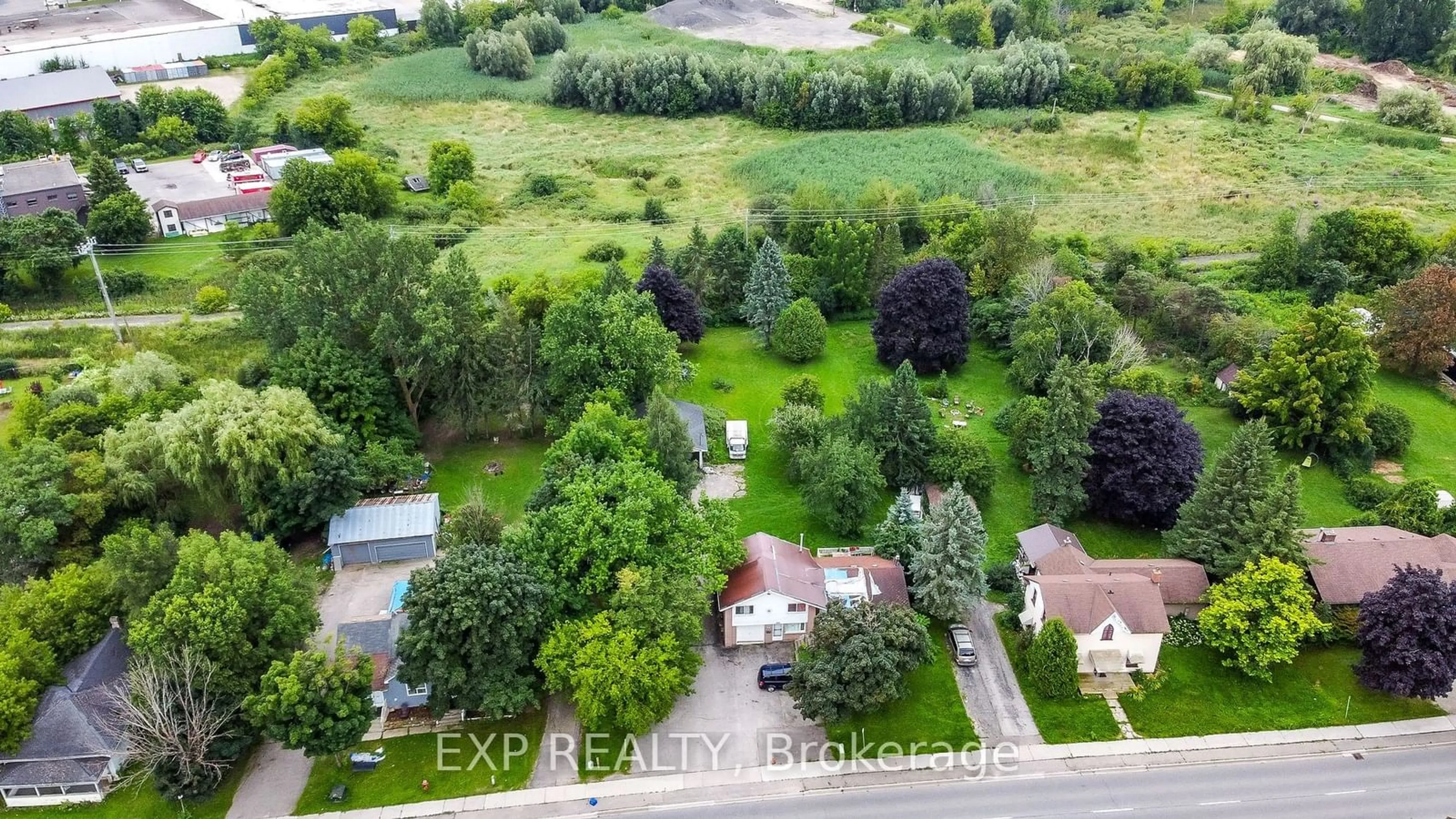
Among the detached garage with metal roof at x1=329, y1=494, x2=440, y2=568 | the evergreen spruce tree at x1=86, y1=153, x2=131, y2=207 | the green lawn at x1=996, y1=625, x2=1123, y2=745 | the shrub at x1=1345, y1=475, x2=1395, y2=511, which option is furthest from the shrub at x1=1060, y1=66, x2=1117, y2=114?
the evergreen spruce tree at x1=86, y1=153, x2=131, y2=207

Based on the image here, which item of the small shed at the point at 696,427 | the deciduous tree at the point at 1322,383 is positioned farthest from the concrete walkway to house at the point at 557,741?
the deciduous tree at the point at 1322,383

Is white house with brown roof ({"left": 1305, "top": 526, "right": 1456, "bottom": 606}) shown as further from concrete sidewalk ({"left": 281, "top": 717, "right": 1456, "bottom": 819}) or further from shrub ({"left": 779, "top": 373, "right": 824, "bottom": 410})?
shrub ({"left": 779, "top": 373, "right": 824, "bottom": 410})

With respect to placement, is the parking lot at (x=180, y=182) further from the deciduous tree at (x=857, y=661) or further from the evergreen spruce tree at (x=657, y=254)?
the deciduous tree at (x=857, y=661)

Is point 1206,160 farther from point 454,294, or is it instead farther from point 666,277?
point 454,294

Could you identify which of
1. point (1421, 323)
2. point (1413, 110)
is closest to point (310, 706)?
point (1421, 323)

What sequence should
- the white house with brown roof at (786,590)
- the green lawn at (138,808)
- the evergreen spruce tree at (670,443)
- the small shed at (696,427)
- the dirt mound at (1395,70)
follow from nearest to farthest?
the green lawn at (138,808), the white house with brown roof at (786,590), the evergreen spruce tree at (670,443), the small shed at (696,427), the dirt mound at (1395,70)

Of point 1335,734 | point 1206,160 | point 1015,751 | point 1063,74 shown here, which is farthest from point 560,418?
point 1063,74

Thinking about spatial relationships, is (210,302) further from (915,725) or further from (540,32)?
(540,32)
